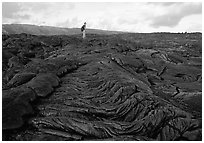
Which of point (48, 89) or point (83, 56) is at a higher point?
point (83, 56)

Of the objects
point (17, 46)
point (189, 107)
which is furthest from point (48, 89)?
point (17, 46)

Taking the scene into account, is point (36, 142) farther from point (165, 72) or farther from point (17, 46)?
point (17, 46)

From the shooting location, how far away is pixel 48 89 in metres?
19.4

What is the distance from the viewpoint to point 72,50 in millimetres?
34938

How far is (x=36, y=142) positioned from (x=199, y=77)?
64.5 feet

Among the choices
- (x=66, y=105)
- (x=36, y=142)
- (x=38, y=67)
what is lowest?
(x=36, y=142)

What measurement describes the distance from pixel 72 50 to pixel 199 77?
663 inches

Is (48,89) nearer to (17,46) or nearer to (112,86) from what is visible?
(112,86)

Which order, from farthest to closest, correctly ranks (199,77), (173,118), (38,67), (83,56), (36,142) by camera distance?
(83,56), (199,77), (38,67), (173,118), (36,142)

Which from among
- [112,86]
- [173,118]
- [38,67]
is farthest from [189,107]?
[38,67]

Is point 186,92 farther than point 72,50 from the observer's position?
No

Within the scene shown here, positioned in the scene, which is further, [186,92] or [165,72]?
[165,72]

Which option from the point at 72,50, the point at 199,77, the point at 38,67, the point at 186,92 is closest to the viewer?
the point at 186,92

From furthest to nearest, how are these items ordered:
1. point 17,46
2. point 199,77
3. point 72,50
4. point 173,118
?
point 17,46 → point 72,50 → point 199,77 → point 173,118
